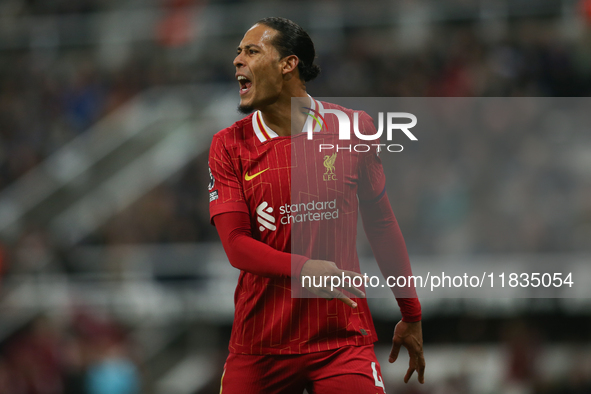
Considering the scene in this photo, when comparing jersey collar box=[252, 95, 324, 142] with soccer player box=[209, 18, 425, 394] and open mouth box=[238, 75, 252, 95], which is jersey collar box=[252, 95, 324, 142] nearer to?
soccer player box=[209, 18, 425, 394]

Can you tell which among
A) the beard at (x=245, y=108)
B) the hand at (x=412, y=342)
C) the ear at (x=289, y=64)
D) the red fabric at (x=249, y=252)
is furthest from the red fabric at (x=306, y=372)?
the ear at (x=289, y=64)

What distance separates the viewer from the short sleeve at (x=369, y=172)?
3119 mm

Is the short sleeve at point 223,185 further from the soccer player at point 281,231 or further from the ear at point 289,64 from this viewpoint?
the ear at point 289,64

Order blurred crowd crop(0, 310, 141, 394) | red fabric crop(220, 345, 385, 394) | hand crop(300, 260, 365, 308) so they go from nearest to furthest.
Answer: hand crop(300, 260, 365, 308) → red fabric crop(220, 345, 385, 394) → blurred crowd crop(0, 310, 141, 394)

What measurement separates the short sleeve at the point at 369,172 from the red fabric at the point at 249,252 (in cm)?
59

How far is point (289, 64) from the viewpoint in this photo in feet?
10.1

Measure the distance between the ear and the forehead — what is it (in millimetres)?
93

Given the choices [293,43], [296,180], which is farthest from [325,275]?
[293,43]

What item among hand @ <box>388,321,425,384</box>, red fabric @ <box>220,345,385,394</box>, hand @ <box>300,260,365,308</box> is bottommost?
red fabric @ <box>220,345,385,394</box>

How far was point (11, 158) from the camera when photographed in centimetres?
1034

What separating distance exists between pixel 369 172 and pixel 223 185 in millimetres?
700

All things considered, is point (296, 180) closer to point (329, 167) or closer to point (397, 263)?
point (329, 167)

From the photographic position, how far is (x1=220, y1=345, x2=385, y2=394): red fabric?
2861 millimetres

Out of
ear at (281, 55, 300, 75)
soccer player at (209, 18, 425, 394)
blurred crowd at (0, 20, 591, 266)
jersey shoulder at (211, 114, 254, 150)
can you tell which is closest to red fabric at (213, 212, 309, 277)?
soccer player at (209, 18, 425, 394)
